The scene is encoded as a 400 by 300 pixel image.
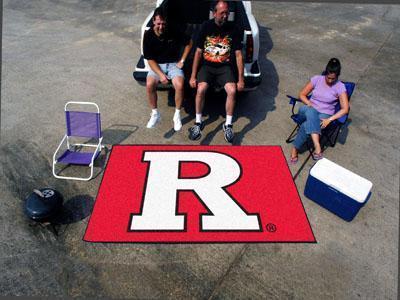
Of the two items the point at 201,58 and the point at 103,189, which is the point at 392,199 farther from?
the point at 103,189

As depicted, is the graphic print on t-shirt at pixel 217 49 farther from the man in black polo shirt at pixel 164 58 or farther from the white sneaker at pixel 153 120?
the white sneaker at pixel 153 120

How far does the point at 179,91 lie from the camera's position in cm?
514

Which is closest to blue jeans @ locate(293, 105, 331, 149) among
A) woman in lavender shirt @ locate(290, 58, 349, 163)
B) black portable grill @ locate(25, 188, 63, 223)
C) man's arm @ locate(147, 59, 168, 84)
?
woman in lavender shirt @ locate(290, 58, 349, 163)

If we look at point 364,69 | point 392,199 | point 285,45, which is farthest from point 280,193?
point 285,45

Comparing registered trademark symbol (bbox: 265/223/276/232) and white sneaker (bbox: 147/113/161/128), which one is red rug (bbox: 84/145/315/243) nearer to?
registered trademark symbol (bbox: 265/223/276/232)

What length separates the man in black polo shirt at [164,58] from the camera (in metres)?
5.01

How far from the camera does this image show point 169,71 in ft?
17.2

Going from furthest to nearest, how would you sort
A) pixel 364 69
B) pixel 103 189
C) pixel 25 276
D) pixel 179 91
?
1. pixel 364 69
2. pixel 179 91
3. pixel 103 189
4. pixel 25 276

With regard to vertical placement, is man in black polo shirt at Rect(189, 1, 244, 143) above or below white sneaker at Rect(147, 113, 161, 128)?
above

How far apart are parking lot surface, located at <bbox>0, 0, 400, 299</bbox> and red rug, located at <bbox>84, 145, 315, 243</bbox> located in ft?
0.48

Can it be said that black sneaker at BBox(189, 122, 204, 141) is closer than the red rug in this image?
No

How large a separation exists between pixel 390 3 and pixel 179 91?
483 inches

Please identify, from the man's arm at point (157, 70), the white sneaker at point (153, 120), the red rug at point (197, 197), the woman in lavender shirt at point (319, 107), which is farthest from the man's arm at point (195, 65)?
the woman in lavender shirt at point (319, 107)

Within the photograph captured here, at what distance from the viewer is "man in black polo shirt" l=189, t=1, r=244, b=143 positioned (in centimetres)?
494
